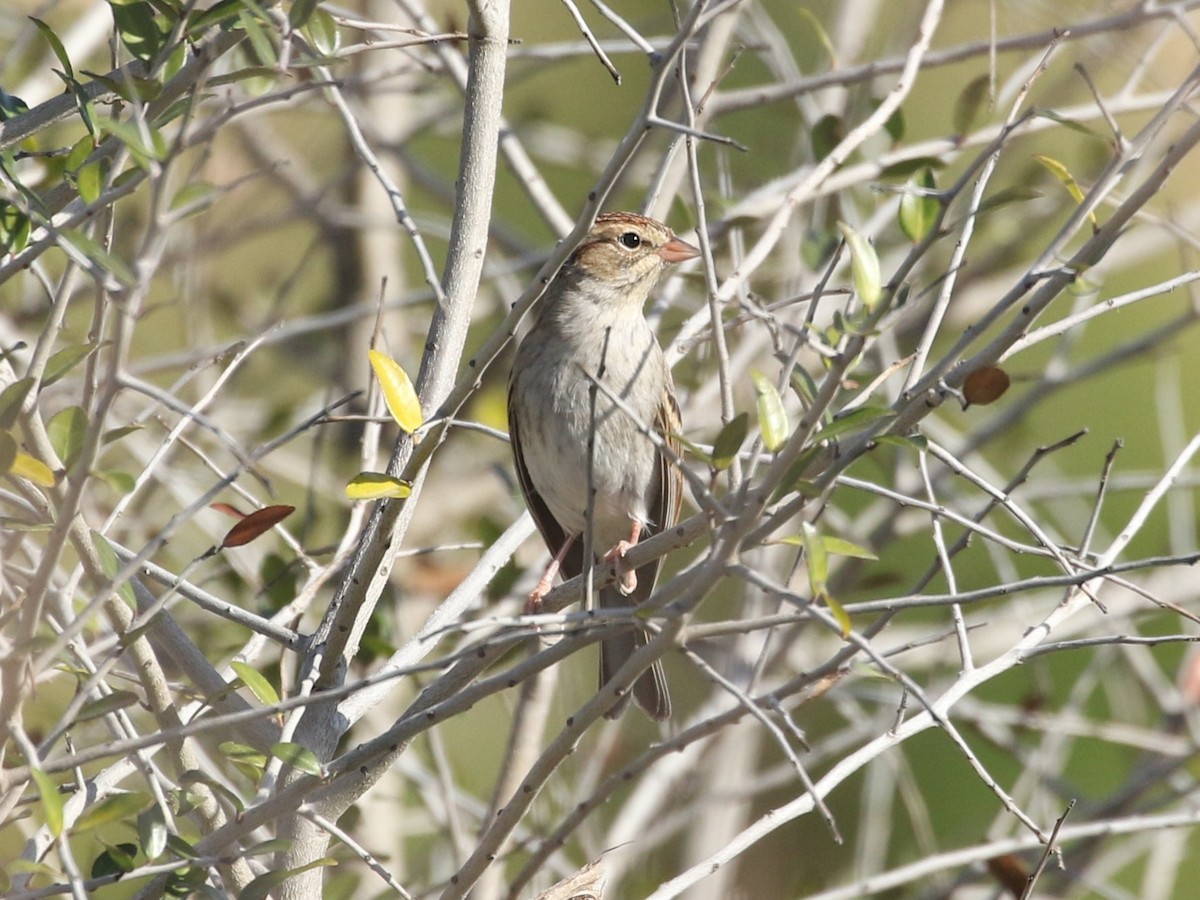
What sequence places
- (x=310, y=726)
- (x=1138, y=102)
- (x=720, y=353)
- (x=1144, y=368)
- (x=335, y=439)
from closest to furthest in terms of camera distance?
1. (x=720, y=353)
2. (x=310, y=726)
3. (x=1138, y=102)
4. (x=335, y=439)
5. (x=1144, y=368)

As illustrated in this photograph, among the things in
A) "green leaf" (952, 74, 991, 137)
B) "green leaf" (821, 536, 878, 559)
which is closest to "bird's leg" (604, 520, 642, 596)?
"green leaf" (821, 536, 878, 559)

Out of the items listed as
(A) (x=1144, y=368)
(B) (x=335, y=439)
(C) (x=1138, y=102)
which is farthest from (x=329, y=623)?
(A) (x=1144, y=368)

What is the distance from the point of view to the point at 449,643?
4.00 meters

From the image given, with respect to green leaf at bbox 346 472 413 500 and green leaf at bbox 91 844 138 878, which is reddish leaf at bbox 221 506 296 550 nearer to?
green leaf at bbox 346 472 413 500

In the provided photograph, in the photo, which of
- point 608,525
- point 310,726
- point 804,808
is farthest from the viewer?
point 608,525

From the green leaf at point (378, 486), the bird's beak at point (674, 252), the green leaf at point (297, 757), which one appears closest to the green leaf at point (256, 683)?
the green leaf at point (297, 757)

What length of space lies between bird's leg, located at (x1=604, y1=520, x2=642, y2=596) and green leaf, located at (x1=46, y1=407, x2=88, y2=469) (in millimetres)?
1126

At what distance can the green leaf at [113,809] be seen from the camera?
2.25m

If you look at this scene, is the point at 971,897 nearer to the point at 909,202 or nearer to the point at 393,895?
the point at 393,895

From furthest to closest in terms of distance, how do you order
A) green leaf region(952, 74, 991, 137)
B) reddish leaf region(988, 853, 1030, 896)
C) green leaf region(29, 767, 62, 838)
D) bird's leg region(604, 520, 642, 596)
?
green leaf region(952, 74, 991, 137) → reddish leaf region(988, 853, 1030, 896) → bird's leg region(604, 520, 642, 596) → green leaf region(29, 767, 62, 838)

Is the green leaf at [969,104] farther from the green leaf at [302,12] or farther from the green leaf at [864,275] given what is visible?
the green leaf at [302,12]

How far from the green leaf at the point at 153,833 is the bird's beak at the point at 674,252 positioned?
2697 mm

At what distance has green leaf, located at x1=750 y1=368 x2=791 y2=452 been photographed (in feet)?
7.36

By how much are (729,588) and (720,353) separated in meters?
3.33
